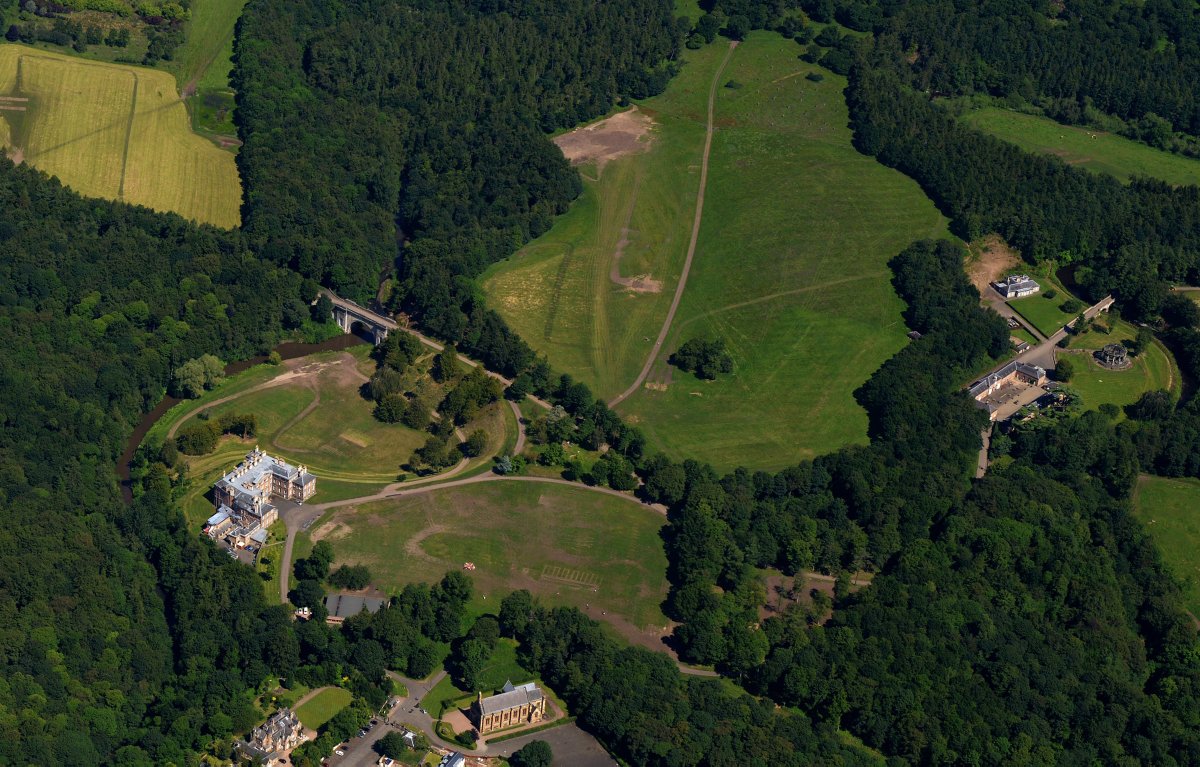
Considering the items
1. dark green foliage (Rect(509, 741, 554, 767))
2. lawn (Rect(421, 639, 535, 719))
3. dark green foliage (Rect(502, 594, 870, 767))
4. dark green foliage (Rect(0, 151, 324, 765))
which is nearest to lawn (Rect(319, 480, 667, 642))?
dark green foliage (Rect(502, 594, 870, 767))

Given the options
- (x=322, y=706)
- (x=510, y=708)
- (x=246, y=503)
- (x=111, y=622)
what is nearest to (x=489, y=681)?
(x=510, y=708)

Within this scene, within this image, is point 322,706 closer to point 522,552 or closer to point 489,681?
point 489,681

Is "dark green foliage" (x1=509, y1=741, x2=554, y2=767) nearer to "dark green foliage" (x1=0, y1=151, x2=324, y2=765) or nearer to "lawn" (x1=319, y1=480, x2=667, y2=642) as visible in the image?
"lawn" (x1=319, y1=480, x2=667, y2=642)

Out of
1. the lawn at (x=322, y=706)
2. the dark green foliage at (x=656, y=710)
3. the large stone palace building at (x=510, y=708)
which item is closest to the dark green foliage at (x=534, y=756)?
the large stone palace building at (x=510, y=708)

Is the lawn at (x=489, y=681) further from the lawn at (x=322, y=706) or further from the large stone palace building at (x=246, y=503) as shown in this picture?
the large stone palace building at (x=246, y=503)

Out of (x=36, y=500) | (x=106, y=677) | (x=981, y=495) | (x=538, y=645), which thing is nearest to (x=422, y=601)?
(x=538, y=645)
